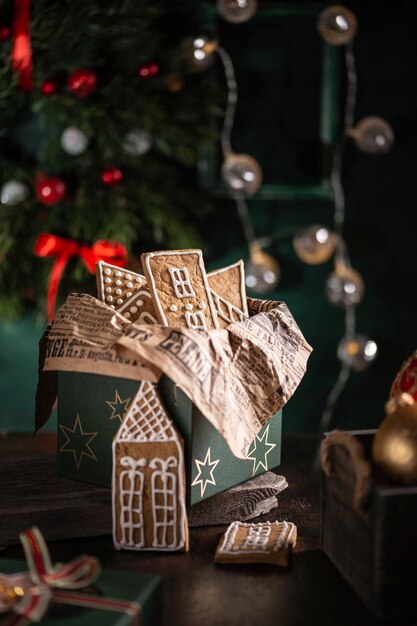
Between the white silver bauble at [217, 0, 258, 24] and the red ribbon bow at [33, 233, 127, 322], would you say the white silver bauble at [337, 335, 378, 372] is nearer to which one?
the red ribbon bow at [33, 233, 127, 322]

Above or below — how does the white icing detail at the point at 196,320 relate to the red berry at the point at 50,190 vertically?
above

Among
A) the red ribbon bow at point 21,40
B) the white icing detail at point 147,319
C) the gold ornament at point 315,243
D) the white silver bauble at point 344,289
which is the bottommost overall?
the white silver bauble at point 344,289

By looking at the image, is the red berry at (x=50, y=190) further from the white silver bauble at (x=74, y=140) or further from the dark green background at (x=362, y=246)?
the dark green background at (x=362, y=246)

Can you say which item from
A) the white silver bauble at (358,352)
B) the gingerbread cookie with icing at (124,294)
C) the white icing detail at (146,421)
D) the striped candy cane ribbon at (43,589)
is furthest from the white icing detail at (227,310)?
the white silver bauble at (358,352)

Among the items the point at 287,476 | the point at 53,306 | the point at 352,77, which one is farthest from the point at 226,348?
the point at 352,77

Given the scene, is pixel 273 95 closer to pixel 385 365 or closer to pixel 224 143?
pixel 224 143

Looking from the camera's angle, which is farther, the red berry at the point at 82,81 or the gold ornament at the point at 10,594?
the red berry at the point at 82,81

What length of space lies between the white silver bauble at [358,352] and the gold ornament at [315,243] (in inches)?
10.6

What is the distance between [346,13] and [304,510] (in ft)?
5.38

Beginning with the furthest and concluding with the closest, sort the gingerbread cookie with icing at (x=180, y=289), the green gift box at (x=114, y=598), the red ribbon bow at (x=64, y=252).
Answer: the red ribbon bow at (x=64, y=252) → the gingerbread cookie with icing at (x=180, y=289) → the green gift box at (x=114, y=598)

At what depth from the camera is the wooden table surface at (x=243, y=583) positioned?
869mm

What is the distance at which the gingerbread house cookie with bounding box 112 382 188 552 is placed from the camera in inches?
38.9

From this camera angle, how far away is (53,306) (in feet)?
7.43

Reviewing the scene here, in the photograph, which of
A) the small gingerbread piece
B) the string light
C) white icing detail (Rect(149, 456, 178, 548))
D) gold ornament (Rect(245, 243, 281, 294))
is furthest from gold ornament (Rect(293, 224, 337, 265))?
white icing detail (Rect(149, 456, 178, 548))
